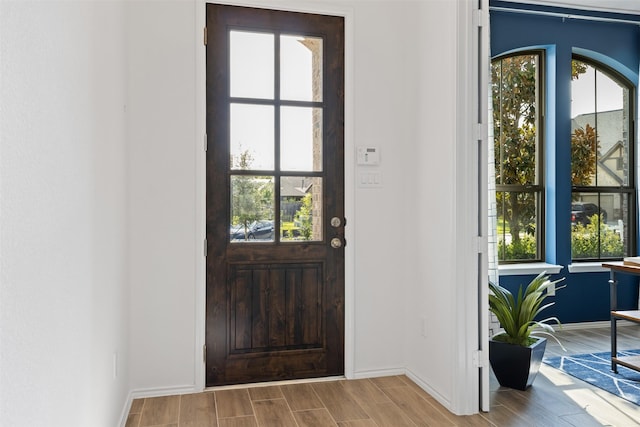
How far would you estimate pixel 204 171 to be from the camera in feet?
9.93

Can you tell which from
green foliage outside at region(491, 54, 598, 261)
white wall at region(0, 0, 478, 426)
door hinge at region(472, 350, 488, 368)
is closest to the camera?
white wall at region(0, 0, 478, 426)

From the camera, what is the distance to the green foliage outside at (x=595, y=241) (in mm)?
4738

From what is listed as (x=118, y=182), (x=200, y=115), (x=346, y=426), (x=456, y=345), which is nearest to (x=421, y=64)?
(x=200, y=115)

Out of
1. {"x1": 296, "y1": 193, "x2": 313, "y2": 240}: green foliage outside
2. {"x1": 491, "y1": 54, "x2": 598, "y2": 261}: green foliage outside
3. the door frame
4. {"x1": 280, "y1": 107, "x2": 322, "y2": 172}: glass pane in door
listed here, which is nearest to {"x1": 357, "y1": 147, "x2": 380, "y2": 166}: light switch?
the door frame

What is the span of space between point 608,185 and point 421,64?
2720mm

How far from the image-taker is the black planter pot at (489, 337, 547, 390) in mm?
2965

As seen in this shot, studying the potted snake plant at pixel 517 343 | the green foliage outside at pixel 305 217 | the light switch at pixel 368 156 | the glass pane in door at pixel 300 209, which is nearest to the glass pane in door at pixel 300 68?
the light switch at pixel 368 156

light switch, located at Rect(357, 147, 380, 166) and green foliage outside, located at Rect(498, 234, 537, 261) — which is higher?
light switch, located at Rect(357, 147, 380, 166)

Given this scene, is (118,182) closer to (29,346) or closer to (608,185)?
(29,346)

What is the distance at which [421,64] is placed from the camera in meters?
3.23

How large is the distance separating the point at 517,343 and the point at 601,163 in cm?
262

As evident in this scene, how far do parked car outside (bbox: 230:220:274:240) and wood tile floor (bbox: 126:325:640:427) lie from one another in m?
0.91

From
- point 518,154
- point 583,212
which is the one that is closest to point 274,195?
point 518,154

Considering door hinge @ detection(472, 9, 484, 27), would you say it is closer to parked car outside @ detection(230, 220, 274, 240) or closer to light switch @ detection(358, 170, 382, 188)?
light switch @ detection(358, 170, 382, 188)
